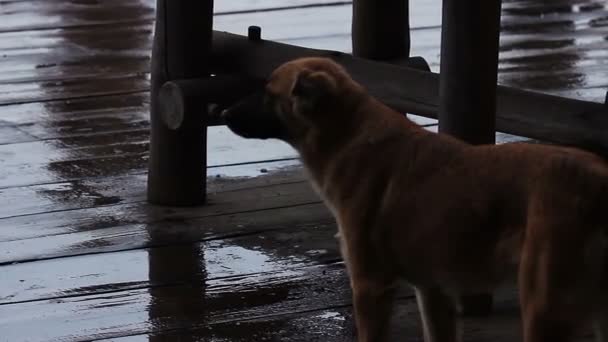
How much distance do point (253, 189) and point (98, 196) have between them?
0.71m

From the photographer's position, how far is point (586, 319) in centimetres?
385

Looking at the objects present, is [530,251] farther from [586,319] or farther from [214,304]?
[214,304]

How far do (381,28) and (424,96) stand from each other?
53.2 inches

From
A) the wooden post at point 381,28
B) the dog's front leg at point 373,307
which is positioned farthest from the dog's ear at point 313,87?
the wooden post at point 381,28

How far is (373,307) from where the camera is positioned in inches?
168

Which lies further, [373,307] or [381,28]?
[381,28]

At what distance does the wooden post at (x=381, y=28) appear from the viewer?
6789mm

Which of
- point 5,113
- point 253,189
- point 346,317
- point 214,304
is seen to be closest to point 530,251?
point 346,317

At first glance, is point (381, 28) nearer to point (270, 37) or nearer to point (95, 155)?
point (95, 155)

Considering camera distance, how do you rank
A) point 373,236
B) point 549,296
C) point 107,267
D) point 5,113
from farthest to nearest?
1. point 5,113
2. point 107,267
3. point 373,236
4. point 549,296

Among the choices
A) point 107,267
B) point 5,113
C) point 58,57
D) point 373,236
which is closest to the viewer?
point 373,236

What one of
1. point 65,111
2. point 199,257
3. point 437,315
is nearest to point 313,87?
point 437,315

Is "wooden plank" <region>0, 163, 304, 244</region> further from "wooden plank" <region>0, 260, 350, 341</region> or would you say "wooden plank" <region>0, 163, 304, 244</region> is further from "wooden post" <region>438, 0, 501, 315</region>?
"wooden post" <region>438, 0, 501, 315</region>

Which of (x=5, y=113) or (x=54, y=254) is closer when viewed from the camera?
(x=54, y=254)
